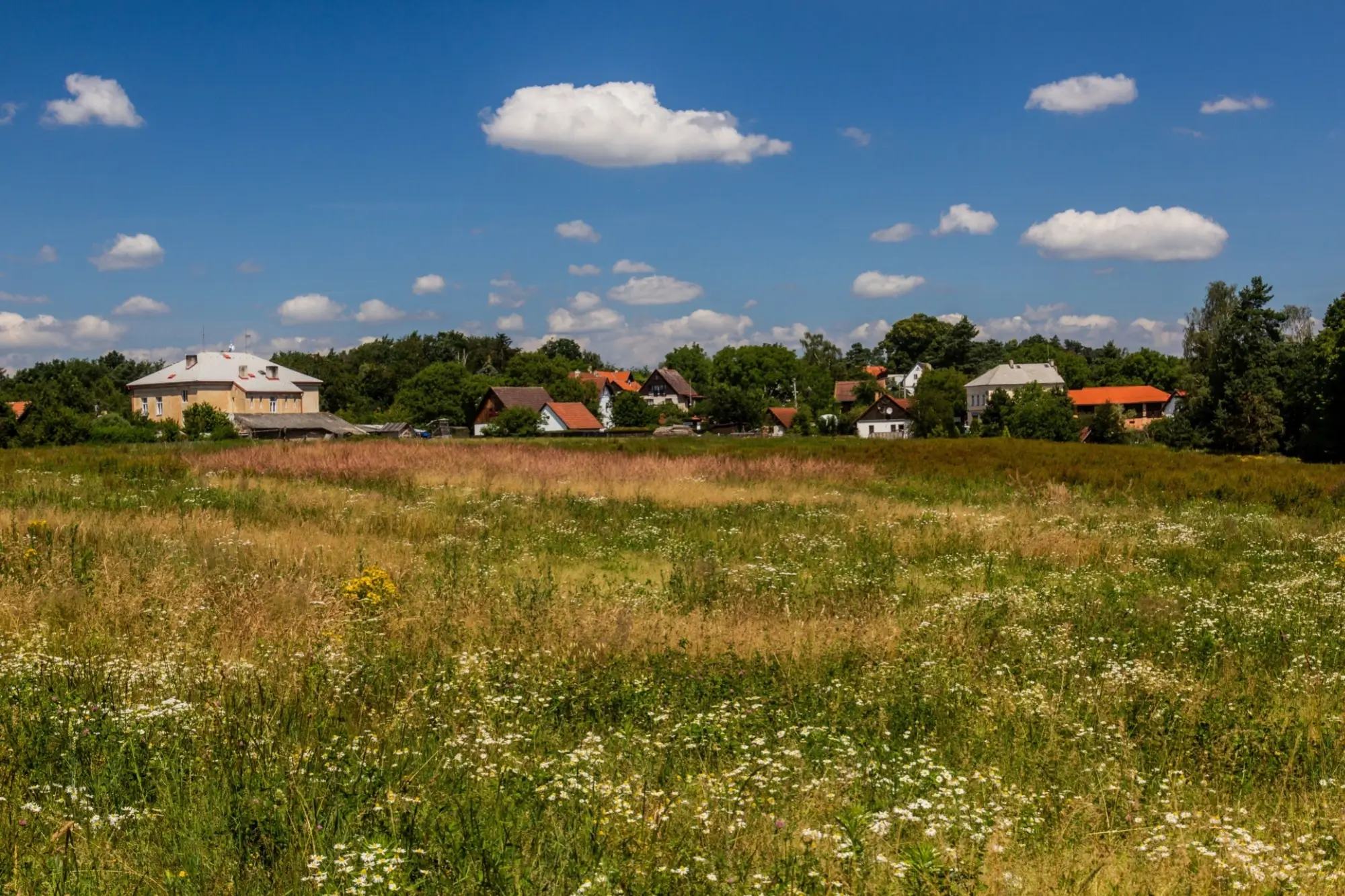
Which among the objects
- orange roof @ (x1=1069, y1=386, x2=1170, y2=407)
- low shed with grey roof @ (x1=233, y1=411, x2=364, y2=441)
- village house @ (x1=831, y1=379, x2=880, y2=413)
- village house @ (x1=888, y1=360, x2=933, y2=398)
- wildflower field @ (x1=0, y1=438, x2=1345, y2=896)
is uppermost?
village house @ (x1=888, y1=360, x2=933, y2=398)

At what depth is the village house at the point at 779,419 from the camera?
3937 inches

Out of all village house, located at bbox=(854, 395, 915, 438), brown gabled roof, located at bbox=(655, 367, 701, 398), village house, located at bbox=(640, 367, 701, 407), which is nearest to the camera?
village house, located at bbox=(854, 395, 915, 438)

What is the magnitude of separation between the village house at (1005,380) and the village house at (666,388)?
4005cm

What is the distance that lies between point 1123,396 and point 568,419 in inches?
2940

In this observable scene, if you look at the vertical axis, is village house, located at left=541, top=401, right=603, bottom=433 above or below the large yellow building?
below

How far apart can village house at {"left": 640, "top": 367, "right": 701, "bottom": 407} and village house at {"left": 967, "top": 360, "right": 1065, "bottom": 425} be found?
40.0 meters

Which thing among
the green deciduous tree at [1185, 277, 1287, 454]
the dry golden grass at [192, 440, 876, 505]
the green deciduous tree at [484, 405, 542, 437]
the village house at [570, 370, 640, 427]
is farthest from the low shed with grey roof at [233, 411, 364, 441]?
the green deciduous tree at [1185, 277, 1287, 454]

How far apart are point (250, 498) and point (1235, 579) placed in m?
17.5

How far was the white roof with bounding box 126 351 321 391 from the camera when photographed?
91.2 m

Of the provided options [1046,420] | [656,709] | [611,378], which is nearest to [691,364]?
[611,378]

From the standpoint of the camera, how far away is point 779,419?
102m

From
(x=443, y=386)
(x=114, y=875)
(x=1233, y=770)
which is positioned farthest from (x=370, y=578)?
(x=443, y=386)

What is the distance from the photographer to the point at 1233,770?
5.65 meters

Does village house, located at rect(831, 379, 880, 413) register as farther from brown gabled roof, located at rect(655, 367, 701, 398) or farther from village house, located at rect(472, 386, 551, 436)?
village house, located at rect(472, 386, 551, 436)
